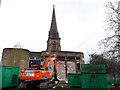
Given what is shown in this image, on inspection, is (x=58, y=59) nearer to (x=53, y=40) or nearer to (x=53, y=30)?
(x=53, y=40)

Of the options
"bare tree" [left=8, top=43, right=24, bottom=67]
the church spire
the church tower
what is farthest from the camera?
the church spire

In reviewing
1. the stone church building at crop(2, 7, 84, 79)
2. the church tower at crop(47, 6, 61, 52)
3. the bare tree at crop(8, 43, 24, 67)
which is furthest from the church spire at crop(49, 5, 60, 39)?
the bare tree at crop(8, 43, 24, 67)

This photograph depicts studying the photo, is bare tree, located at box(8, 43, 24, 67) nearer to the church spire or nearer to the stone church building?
the stone church building

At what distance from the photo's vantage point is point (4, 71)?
7.85 m

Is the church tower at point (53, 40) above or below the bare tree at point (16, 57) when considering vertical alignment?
above

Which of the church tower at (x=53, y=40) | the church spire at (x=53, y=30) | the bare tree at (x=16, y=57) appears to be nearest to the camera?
the bare tree at (x=16, y=57)

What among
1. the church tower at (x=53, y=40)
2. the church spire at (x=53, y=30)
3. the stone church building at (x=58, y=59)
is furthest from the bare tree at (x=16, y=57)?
the church spire at (x=53, y=30)

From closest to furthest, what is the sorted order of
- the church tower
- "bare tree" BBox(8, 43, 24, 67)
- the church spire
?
1. "bare tree" BBox(8, 43, 24, 67)
2. the church tower
3. the church spire

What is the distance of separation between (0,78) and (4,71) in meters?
0.56

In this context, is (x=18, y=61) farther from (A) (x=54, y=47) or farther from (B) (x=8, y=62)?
(A) (x=54, y=47)

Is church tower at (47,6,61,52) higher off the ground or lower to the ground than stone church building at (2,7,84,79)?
higher

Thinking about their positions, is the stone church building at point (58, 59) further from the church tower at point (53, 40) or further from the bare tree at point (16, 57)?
the church tower at point (53, 40)

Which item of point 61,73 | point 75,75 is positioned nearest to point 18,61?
point 61,73

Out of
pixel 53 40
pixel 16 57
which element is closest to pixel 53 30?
pixel 53 40
